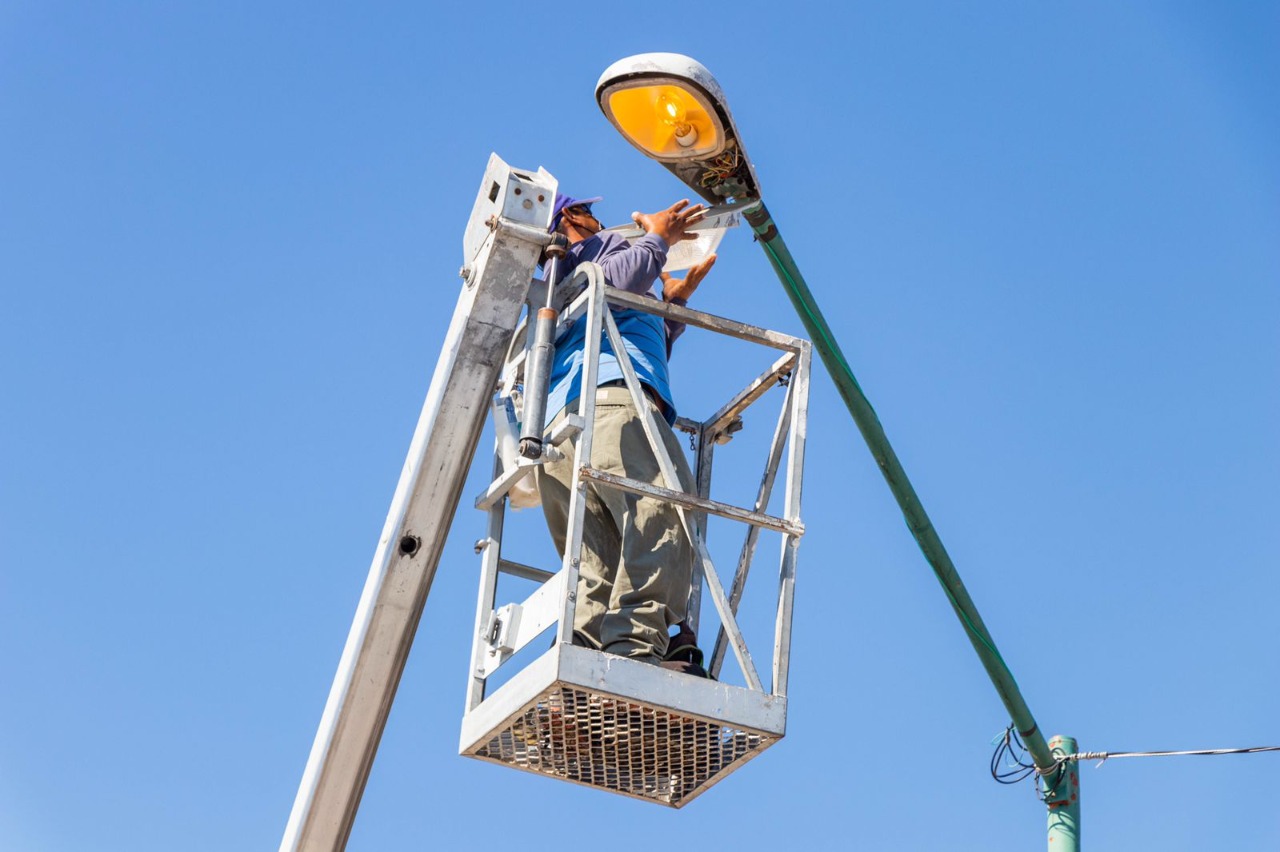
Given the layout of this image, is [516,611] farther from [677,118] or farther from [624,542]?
[677,118]

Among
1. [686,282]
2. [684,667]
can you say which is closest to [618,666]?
[684,667]

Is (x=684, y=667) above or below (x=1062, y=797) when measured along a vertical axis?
below

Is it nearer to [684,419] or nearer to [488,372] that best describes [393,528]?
[488,372]

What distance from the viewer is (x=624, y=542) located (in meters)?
9.12

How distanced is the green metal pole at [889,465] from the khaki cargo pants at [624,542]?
87 cm

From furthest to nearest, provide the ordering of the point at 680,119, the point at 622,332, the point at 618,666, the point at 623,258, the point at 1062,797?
the point at 1062,797 < the point at 622,332 < the point at 623,258 < the point at 680,119 < the point at 618,666

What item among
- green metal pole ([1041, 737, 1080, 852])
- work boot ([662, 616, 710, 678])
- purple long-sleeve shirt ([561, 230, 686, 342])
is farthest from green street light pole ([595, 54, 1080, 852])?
work boot ([662, 616, 710, 678])

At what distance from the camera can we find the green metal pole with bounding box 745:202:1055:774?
9.08m

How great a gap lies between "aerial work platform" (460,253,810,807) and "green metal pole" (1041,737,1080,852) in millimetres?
1834

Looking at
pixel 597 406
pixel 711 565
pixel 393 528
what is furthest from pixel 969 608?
pixel 393 528

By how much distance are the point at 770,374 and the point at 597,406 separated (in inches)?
36.6

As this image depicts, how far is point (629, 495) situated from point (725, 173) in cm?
144

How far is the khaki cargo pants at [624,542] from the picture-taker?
893cm

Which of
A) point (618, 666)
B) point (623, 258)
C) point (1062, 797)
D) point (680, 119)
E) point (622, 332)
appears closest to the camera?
point (618, 666)
